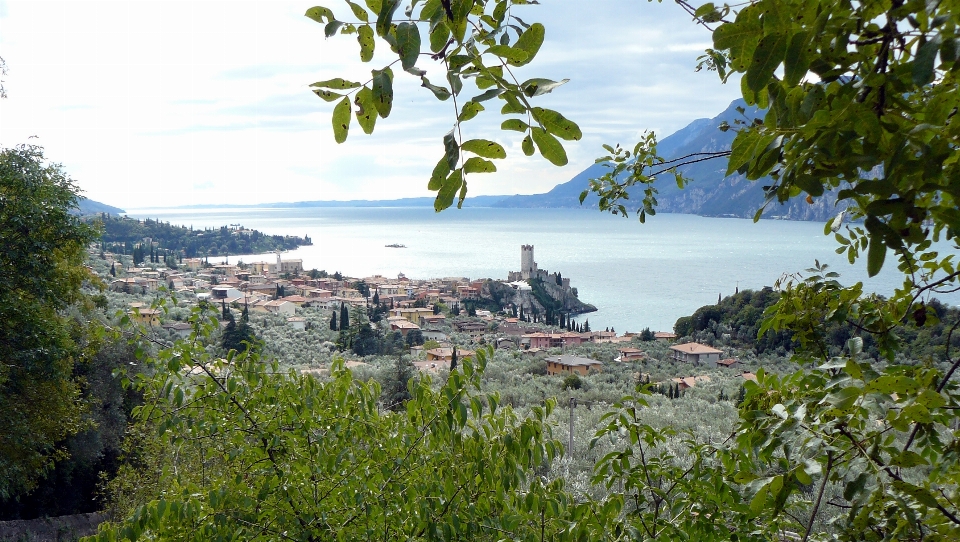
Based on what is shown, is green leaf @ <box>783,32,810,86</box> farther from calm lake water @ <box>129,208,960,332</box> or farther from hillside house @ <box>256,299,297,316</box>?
hillside house @ <box>256,299,297,316</box>

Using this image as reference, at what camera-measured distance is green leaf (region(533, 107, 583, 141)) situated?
0.72 m

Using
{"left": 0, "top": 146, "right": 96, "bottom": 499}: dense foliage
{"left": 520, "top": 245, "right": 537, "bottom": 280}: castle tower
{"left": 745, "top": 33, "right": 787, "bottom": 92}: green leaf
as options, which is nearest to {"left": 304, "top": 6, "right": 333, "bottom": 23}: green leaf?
{"left": 745, "top": 33, "right": 787, "bottom": 92}: green leaf

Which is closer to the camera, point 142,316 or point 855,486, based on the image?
point 855,486

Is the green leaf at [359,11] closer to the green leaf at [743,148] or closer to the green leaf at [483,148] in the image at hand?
the green leaf at [483,148]

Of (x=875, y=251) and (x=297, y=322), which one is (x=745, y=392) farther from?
(x=297, y=322)

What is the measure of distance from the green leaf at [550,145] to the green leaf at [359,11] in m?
0.27

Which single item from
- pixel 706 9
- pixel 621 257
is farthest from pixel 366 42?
pixel 621 257

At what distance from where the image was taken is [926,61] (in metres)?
0.57

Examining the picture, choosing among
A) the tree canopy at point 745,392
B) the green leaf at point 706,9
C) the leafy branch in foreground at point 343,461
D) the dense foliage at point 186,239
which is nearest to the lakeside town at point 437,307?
the dense foliage at point 186,239

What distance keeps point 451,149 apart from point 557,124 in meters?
0.13

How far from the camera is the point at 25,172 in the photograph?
7.16 m

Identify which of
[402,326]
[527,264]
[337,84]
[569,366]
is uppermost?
[337,84]

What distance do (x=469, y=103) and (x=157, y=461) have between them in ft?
31.1

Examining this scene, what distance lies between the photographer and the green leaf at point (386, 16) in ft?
2.19
